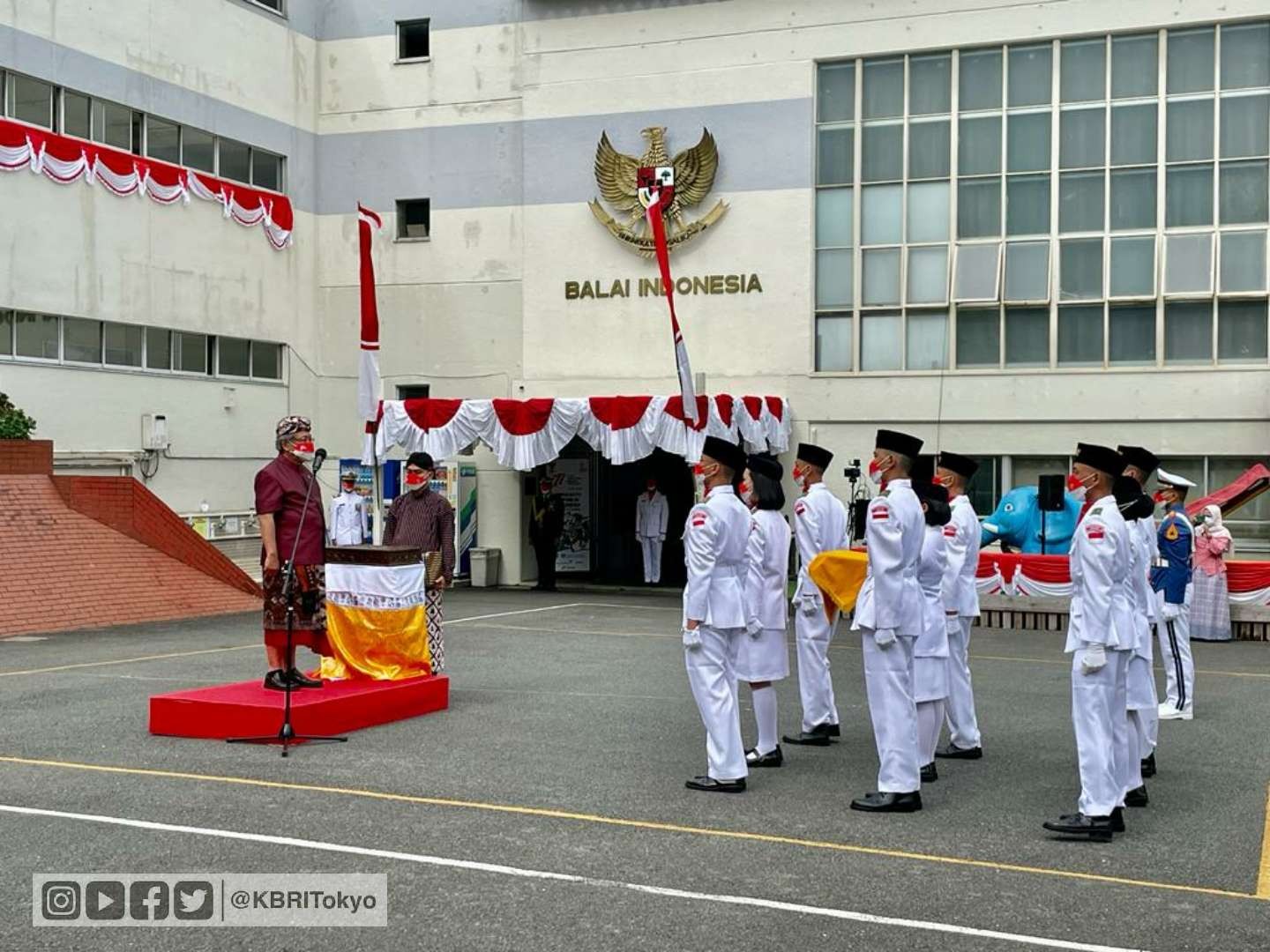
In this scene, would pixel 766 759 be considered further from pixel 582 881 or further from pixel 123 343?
pixel 123 343

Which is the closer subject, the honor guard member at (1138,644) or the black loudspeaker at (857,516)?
the honor guard member at (1138,644)

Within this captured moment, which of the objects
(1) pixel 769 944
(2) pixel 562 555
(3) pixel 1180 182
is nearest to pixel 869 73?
(3) pixel 1180 182

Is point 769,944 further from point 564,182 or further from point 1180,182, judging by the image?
point 564,182

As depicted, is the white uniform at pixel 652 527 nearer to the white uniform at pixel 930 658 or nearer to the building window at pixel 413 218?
the building window at pixel 413 218

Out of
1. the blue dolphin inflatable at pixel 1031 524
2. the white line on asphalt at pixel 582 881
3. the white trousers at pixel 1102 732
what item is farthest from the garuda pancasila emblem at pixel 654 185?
the white line on asphalt at pixel 582 881

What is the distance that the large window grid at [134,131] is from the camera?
24.5 metres

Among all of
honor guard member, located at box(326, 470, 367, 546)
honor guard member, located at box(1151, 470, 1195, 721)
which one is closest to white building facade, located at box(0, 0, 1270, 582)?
honor guard member, located at box(326, 470, 367, 546)

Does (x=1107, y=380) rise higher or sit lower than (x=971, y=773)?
higher

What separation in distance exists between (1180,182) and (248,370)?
57.8 feet

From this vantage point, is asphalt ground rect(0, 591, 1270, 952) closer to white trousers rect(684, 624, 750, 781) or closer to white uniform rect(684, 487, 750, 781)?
white trousers rect(684, 624, 750, 781)

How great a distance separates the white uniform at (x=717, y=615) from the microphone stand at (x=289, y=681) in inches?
104

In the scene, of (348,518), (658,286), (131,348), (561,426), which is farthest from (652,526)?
(131,348)

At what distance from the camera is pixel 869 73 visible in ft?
88.0

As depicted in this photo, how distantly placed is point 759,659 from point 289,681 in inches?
132
